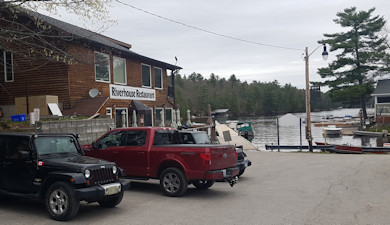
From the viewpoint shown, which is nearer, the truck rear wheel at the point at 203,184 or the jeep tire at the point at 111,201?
the jeep tire at the point at 111,201

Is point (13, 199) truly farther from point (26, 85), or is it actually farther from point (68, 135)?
point (26, 85)

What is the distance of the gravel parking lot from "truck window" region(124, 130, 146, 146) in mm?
1294

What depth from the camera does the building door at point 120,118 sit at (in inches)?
855

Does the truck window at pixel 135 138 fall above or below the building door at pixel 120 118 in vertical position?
below

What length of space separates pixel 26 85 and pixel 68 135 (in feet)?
36.6

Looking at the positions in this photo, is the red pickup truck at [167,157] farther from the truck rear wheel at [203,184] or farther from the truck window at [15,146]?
the truck window at [15,146]

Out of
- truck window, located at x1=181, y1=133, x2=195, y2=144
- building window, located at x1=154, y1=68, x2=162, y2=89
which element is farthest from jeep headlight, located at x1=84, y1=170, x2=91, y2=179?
building window, located at x1=154, y1=68, x2=162, y2=89

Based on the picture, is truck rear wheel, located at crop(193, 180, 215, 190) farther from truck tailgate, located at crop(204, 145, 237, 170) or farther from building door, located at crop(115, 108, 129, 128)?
building door, located at crop(115, 108, 129, 128)

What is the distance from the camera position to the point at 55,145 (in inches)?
312

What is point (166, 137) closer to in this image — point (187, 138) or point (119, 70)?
point (187, 138)

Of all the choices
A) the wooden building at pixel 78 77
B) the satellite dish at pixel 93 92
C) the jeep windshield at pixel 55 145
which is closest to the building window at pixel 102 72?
the wooden building at pixel 78 77

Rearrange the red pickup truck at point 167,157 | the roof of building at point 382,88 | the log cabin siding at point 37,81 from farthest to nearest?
the roof of building at point 382,88 < the log cabin siding at point 37,81 < the red pickup truck at point 167,157

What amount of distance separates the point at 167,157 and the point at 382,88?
165ft

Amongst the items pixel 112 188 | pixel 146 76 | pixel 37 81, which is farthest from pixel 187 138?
pixel 146 76
